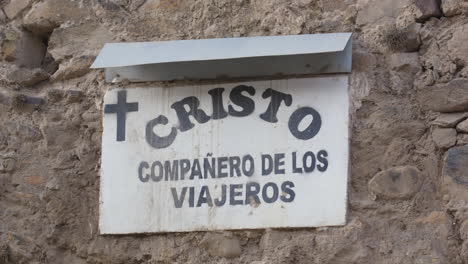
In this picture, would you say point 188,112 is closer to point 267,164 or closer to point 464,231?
point 267,164

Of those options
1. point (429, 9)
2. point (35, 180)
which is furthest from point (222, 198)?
Answer: point (429, 9)

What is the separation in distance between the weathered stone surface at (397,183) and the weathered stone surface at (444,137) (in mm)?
102

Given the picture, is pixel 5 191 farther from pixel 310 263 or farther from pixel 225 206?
pixel 310 263

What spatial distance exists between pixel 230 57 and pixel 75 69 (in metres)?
0.59

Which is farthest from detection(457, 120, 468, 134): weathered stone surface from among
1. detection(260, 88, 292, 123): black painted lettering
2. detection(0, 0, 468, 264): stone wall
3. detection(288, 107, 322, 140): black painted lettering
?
detection(260, 88, 292, 123): black painted lettering

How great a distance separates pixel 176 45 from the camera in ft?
11.3

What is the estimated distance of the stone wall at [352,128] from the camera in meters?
3.20

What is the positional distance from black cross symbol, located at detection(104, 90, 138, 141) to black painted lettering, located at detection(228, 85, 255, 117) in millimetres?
309

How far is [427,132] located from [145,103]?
87cm

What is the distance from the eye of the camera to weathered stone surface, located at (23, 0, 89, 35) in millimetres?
3729

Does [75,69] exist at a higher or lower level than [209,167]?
higher

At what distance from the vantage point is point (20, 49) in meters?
3.74

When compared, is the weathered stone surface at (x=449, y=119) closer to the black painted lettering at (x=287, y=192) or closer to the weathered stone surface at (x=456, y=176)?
the weathered stone surface at (x=456, y=176)

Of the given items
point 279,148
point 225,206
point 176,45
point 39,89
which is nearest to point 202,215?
point 225,206
